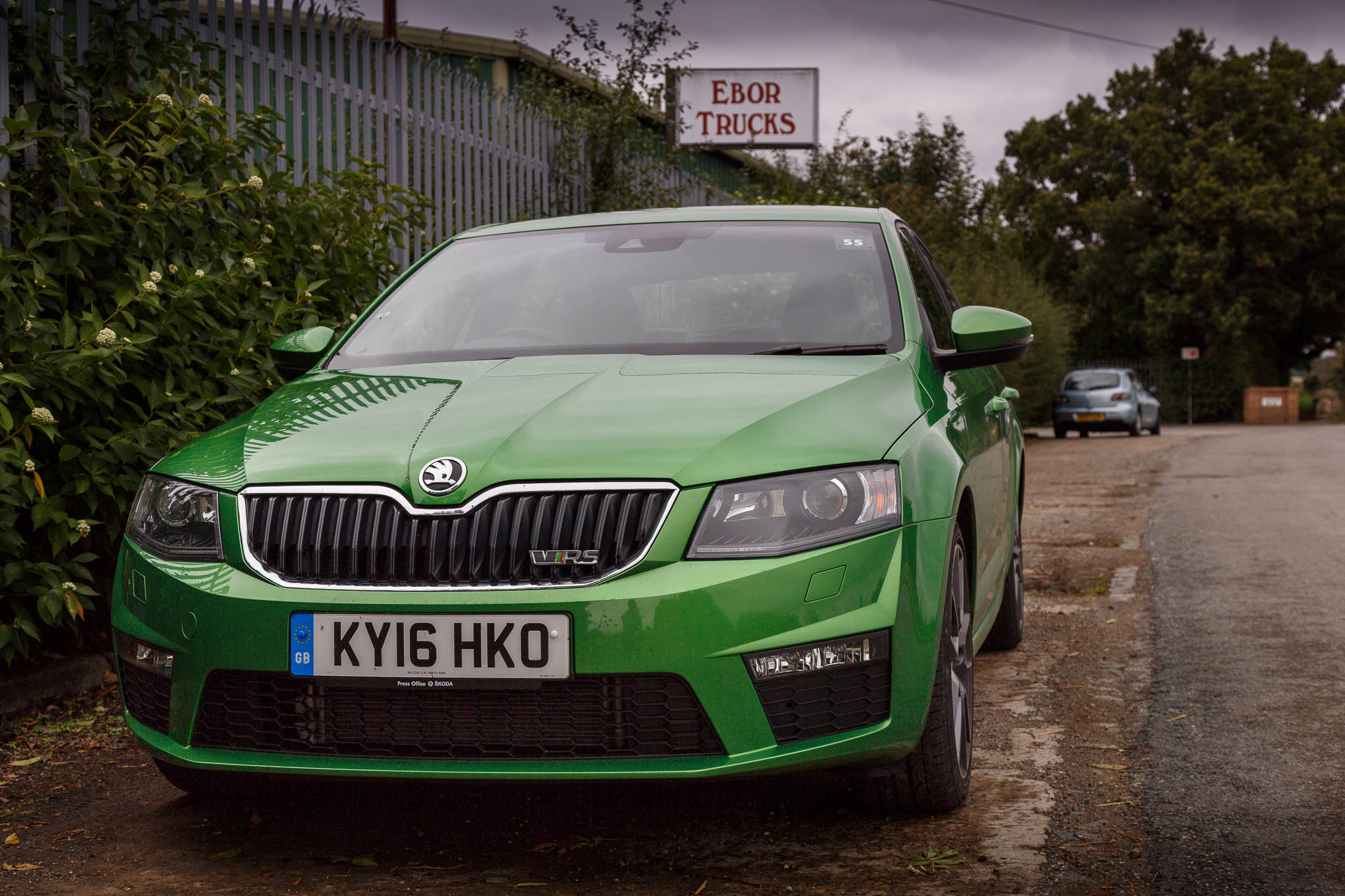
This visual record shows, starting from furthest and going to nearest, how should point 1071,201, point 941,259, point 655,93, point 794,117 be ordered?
point 1071,201 → point 941,259 → point 794,117 → point 655,93

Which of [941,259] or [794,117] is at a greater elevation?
[794,117]

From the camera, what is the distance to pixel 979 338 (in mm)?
4020

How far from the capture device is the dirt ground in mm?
3078

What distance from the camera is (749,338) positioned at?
394cm

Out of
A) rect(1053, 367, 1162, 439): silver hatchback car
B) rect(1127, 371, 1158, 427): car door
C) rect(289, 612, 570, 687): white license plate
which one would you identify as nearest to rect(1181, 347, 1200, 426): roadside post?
rect(1127, 371, 1158, 427): car door

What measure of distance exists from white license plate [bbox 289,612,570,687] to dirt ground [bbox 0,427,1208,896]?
39 cm

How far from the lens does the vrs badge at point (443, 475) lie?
9.62 ft

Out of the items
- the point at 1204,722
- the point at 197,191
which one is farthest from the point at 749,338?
the point at 197,191

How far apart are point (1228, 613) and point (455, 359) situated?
407cm

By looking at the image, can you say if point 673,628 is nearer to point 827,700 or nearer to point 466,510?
point 827,700

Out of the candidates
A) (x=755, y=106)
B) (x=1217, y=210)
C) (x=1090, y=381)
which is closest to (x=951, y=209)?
(x=1090, y=381)

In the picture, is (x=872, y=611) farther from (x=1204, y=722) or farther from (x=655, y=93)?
(x=655, y=93)

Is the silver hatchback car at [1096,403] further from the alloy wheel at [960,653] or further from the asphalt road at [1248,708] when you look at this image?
the alloy wheel at [960,653]

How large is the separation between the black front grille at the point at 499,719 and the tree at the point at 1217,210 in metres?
46.3
